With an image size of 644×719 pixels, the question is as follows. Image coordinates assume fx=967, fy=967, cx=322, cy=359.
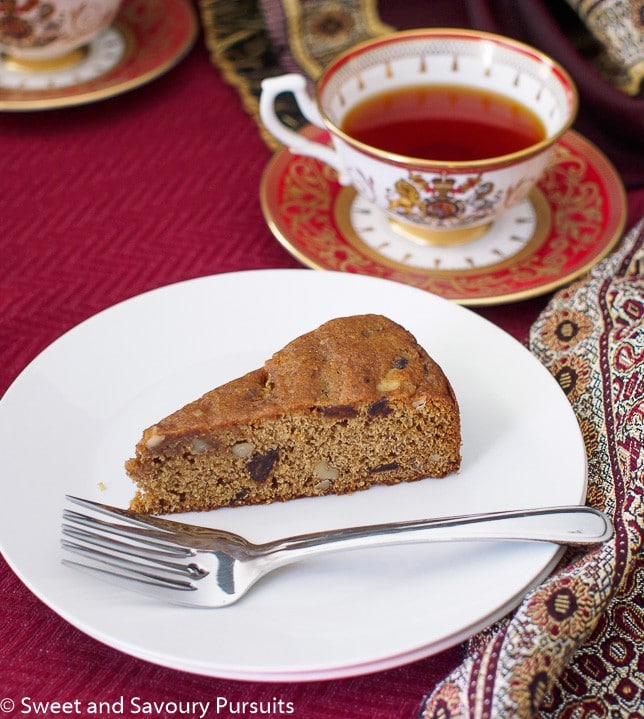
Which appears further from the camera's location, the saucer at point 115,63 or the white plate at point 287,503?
the saucer at point 115,63

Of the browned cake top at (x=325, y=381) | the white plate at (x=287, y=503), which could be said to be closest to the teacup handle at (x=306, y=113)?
the white plate at (x=287, y=503)

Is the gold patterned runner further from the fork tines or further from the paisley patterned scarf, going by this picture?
the fork tines

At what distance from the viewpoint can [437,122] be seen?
2246mm

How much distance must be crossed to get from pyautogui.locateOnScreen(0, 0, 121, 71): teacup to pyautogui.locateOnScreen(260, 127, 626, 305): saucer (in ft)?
2.14

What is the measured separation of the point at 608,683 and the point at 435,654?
238 mm

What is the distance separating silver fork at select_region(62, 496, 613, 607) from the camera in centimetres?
138

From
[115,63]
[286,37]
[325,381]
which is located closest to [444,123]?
[286,37]

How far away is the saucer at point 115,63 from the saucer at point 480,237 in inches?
21.3

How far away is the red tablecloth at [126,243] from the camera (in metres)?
1.36

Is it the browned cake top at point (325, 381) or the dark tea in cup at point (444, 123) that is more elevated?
the browned cake top at point (325, 381)

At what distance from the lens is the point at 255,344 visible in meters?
1.85

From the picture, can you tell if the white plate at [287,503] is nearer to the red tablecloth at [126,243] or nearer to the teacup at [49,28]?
the red tablecloth at [126,243]

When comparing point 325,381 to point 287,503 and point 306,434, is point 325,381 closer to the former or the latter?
point 306,434

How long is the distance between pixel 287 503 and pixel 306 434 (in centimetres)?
12
